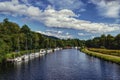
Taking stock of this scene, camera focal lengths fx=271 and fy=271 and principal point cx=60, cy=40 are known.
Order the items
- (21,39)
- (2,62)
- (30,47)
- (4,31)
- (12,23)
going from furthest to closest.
A: 1. (30,47)
2. (12,23)
3. (21,39)
4. (4,31)
5. (2,62)

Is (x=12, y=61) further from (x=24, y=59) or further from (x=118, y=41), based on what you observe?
(x=118, y=41)

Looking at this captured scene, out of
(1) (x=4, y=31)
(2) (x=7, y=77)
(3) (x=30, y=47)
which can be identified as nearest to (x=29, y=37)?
(3) (x=30, y=47)

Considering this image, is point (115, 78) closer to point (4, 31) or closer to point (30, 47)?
point (4, 31)

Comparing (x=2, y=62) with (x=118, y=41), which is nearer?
(x=2, y=62)

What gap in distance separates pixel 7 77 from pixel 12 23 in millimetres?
88553

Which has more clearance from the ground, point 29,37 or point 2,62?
point 29,37

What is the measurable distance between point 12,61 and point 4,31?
33.5 meters

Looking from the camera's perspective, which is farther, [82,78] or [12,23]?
[12,23]

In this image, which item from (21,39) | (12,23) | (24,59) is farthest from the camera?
(12,23)

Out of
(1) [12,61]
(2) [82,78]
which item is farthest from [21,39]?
(2) [82,78]

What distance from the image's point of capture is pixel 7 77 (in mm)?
64812

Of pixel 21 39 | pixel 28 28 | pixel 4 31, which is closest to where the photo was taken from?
pixel 4 31

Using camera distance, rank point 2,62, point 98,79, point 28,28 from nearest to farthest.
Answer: point 98,79 → point 2,62 → point 28,28

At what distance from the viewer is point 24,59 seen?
113 m
